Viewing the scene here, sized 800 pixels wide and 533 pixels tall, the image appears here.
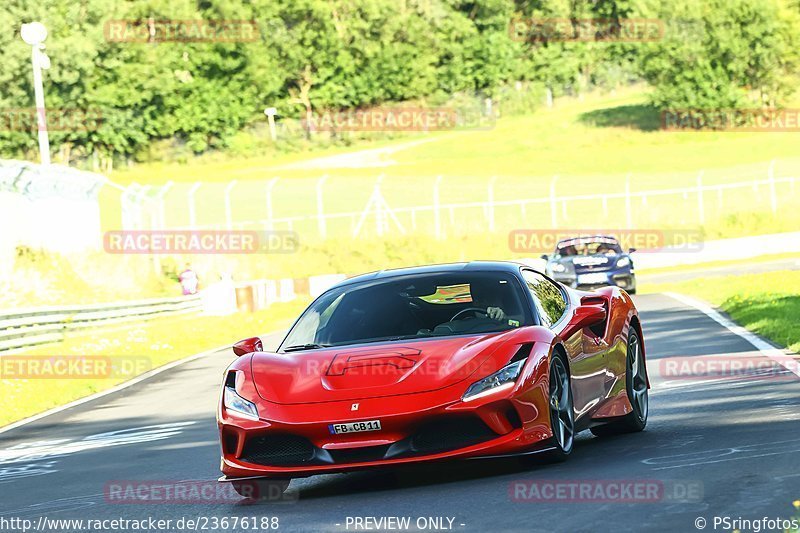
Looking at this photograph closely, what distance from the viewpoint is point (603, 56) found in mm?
111875

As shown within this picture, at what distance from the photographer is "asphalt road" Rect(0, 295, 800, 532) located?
21.5 feet

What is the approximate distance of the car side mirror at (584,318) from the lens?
28.9ft

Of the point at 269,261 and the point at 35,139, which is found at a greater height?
the point at 35,139

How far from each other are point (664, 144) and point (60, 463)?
7334 cm

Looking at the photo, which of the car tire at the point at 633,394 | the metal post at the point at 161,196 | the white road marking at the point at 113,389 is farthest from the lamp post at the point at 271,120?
the car tire at the point at 633,394

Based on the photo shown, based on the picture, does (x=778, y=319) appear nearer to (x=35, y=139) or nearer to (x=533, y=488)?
(x=533, y=488)

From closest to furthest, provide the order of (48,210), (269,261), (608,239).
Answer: (608,239)
(48,210)
(269,261)

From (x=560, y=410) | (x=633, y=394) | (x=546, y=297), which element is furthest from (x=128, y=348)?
(x=560, y=410)

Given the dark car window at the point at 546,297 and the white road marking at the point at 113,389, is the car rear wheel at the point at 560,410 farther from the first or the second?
the white road marking at the point at 113,389

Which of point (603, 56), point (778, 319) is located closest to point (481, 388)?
point (778, 319)

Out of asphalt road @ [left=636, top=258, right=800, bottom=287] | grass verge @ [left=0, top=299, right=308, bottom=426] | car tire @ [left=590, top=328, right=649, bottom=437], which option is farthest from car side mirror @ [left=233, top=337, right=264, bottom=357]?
asphalt road @ [left=636, top=258, right=800, bottom=287]

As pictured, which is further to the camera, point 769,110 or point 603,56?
point 603,56

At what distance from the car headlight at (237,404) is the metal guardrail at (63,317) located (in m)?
12.9

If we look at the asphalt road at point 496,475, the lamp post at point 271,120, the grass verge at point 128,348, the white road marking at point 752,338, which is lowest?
the grass verge at point 128,348
